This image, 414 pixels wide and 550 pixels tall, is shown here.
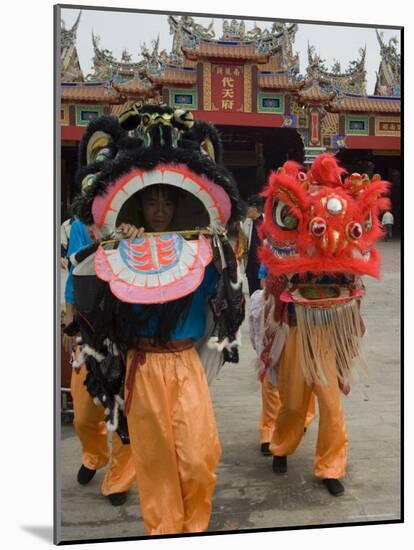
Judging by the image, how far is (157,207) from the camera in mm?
2812

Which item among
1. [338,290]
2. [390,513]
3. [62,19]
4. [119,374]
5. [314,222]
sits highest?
[62,19]

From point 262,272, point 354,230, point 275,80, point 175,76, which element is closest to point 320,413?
point 262,272

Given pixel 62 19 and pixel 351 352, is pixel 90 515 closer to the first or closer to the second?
pixel 351 352

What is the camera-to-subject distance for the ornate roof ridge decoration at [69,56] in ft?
9.65

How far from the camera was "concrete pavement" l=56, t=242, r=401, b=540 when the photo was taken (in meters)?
3.17

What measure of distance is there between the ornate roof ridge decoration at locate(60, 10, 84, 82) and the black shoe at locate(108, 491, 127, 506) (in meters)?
1.63

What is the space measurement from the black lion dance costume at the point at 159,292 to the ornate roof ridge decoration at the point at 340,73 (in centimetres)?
65

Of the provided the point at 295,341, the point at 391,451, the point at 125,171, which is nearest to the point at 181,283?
the point at 125,171

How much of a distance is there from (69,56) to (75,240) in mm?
688

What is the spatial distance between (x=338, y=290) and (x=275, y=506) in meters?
0.93

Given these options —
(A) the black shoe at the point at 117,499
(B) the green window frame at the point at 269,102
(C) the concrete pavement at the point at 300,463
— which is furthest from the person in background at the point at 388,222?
(A) the black shoe at the point at 117,499

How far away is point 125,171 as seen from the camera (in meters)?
2.70

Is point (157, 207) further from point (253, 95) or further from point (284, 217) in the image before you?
point (253, 95)

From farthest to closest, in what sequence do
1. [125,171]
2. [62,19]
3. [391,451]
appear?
[391,451] < [62,19] < [125,171]
